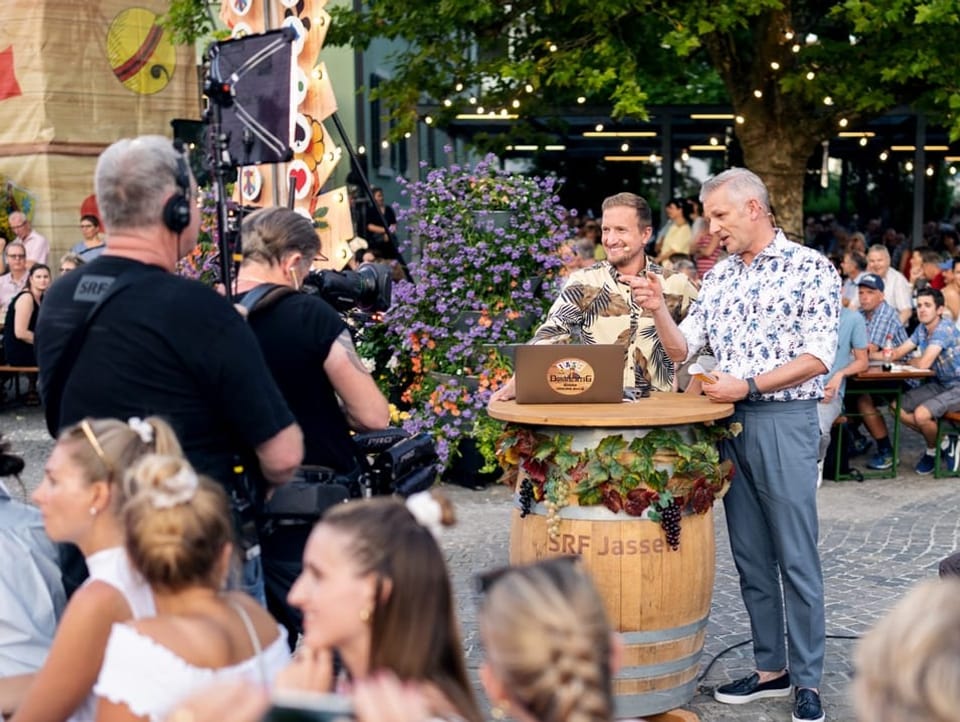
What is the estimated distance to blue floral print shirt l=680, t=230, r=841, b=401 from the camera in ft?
14.5

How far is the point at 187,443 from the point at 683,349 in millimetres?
2145

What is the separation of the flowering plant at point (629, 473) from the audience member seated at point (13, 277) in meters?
10.3

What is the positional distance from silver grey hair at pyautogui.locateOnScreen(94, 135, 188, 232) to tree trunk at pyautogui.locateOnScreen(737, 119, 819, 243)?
9959 mm

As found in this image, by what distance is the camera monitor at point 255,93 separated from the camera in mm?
4195

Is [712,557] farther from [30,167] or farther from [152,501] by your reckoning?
[30,167]

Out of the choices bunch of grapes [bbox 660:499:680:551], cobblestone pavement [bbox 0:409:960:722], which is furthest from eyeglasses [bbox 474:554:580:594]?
cobblestone pavement [bbox 0:409:960:722]

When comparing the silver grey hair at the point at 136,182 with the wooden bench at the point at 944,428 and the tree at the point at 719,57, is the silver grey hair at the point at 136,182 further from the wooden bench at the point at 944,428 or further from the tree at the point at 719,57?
the tree at the point at 719,57

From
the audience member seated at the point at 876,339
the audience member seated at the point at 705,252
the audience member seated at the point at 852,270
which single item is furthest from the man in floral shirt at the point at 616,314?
the audience member seated at the point at 705,252

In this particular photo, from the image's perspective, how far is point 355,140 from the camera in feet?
65.1

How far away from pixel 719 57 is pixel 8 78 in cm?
869

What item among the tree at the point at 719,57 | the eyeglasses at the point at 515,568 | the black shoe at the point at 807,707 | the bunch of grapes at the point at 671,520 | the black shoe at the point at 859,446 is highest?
the tree at the point at 719,57

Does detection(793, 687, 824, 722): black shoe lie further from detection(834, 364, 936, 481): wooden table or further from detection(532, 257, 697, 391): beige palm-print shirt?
detection(834, 364, 936, 481): wooden table

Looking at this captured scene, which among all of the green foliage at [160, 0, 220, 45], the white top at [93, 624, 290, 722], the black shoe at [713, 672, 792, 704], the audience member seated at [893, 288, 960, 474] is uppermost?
the green foliage at [160, 0, 220, 45]

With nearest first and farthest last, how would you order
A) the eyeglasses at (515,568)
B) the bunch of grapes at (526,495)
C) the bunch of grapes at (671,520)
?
the eyeglasses at (515,568), the bunch of grapes at (671,520), the bunch of grapes at (526,495)
